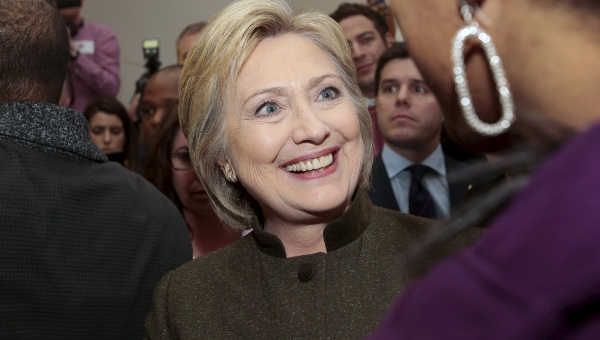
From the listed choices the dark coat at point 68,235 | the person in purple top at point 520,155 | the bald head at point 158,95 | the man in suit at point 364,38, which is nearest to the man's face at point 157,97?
the bald head at point 158,95

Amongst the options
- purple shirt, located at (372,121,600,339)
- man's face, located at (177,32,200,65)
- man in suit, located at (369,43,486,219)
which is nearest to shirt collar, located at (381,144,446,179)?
man in suit, located at (369,43,486,219)

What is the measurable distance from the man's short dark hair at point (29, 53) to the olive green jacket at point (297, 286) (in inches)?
21.5

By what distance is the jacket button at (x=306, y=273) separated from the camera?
200 cm

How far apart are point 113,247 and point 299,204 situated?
18.2 inches

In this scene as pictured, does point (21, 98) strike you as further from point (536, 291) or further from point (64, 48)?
point (536, 291)

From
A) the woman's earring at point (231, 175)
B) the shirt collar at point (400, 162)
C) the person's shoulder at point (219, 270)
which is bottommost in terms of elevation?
the shirt collar at point (400, 162)

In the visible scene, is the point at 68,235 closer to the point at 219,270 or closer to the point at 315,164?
the point at 219,270

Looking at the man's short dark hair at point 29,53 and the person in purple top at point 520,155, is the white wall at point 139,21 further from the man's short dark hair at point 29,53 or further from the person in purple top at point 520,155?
the person in purple top at point 520,155

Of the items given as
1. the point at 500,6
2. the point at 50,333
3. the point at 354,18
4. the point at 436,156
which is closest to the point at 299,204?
the point at 50,333

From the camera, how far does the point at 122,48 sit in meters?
7.04

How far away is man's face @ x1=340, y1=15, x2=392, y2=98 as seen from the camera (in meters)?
4.66

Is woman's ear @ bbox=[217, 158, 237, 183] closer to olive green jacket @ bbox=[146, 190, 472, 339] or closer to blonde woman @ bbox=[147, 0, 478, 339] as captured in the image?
blonde woman @ bbox=[147, 0, 478, 339]

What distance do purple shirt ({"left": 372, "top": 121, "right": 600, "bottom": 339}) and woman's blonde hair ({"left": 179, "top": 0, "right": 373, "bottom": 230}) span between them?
149cm

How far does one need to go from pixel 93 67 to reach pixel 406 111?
7.78ft
